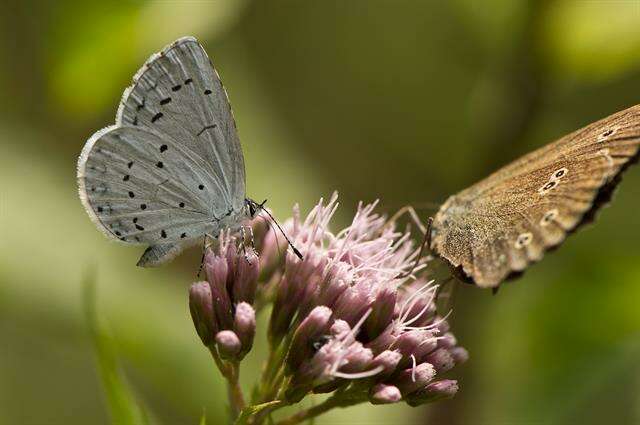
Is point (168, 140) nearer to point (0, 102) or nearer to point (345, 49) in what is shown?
point (0, 102)

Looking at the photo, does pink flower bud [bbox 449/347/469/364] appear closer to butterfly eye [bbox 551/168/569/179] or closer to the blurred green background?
butterfly eye [bbox 551/168/569/179]

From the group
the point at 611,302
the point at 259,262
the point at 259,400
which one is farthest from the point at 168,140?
the point at 611,302

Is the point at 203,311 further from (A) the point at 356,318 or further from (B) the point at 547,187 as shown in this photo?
(B) the point at 547,187

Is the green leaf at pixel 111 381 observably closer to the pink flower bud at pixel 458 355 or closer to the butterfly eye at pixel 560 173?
the pink flower bud at pixel 458 355

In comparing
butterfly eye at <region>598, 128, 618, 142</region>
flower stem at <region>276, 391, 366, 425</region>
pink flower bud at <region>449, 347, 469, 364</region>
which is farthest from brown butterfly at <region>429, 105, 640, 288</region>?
flower stem at <region>276, 391, 366, 425</region>

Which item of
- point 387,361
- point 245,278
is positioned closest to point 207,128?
point 245,278

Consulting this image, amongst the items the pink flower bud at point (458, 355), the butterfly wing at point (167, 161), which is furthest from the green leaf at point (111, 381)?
the pink flower bud at point (458, 355)
